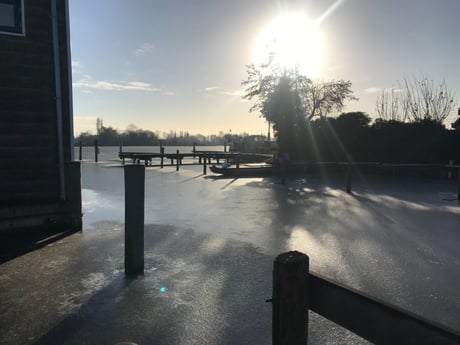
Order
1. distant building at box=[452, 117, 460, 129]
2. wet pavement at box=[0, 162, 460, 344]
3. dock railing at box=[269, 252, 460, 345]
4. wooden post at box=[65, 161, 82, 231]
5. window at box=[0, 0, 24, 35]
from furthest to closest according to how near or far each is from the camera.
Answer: distant building at box=[452, 117, 460, 129]
wooden post at box=[65, 161, 82, 231]
window at box=[0, 0, 24, 35]
wet pavement at box=[0, 162, 460, 344]
dock railing at box=[269, 252, 460, 345]

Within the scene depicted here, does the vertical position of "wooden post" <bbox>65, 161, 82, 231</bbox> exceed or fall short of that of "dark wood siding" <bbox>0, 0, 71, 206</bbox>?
it falls short

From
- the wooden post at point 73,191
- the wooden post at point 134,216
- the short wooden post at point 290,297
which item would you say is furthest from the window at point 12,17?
the short wooden post at point 290,297

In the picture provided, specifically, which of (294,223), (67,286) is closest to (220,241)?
(294,223)

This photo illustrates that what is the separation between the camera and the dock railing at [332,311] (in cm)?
134

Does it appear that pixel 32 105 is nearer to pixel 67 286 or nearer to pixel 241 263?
pixel 67 286

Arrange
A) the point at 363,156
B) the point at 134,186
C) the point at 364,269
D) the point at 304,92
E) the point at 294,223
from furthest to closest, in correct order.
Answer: the point at 304,92, the point at 363,156, the point at 294,223, the point at 364,269, the point at 134,186

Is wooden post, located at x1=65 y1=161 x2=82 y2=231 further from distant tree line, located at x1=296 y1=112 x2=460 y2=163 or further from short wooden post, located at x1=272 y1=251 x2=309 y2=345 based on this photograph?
distant tree line, located at x1=296 y1=112 x2=460 y2=163

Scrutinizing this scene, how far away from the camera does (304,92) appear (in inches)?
1151

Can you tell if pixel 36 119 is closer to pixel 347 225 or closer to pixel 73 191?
pixel 73 191

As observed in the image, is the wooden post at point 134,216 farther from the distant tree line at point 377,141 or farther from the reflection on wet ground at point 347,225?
the distant tree line at point 377,141

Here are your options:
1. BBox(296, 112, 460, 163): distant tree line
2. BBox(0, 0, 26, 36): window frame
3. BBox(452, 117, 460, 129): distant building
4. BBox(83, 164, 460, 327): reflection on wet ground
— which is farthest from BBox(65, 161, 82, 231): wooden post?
BBox(452, 117, 460, 129): distant building

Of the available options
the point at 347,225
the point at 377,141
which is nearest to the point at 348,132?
the point at 377,141

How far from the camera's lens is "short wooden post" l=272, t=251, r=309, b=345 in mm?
1645

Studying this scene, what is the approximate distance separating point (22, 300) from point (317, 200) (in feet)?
27.5
